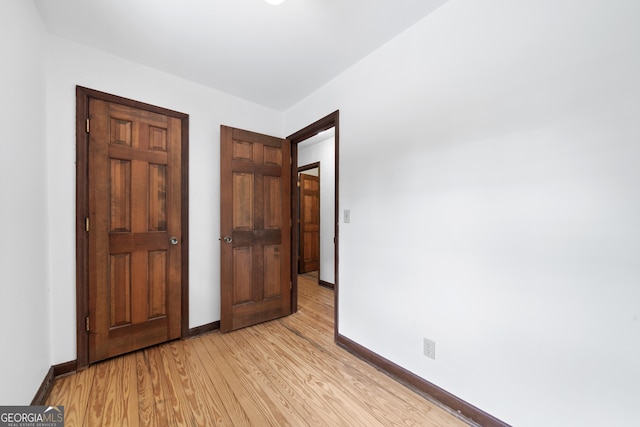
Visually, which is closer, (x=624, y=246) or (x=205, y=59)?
(x=624, y=246)

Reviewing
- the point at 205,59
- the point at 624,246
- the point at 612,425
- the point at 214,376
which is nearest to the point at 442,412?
the point at 612,425

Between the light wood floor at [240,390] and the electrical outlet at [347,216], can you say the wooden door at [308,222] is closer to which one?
the electrical outlet at [347,216]

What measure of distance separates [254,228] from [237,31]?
70.0 inches

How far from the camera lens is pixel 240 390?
1.66m

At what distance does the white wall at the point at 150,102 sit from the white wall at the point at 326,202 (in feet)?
4.51

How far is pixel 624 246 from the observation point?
1.01 m

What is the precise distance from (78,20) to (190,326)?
2604 millimetres

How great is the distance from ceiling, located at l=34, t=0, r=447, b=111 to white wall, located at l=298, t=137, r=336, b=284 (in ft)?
6.47

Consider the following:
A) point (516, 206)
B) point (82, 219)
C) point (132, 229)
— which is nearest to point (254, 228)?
point (132, 229)

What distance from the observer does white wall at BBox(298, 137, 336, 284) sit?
165 inches

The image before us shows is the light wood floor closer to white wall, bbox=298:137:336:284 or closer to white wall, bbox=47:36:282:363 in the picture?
white wall, bbox=47:36:282:363

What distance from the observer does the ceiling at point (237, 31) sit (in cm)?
156

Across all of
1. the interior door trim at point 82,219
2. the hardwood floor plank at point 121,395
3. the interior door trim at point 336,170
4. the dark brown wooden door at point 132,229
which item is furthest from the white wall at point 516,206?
the interior door trim at point 82,219

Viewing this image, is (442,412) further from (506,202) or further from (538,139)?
(538,139)
